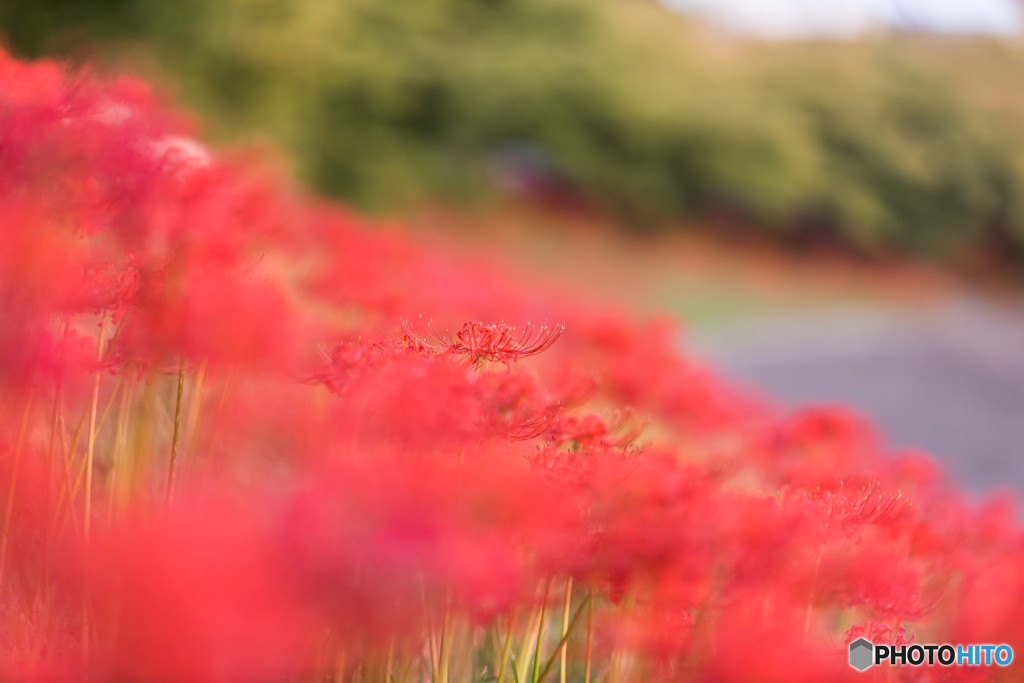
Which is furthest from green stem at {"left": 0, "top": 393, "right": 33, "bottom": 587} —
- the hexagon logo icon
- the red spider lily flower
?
the hexagon logo icon

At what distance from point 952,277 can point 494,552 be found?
6.21 metres

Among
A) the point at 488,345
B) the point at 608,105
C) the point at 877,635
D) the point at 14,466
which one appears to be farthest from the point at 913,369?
the point at 14,466

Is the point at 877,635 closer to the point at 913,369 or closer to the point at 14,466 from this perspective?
the point at 14,466

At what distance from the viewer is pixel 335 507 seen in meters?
0.33

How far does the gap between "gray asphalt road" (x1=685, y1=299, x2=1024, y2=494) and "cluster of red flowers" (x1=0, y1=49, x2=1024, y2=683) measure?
2.73 metres

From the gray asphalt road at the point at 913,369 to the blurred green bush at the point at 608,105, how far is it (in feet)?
1.96

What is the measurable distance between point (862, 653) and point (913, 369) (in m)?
4.60

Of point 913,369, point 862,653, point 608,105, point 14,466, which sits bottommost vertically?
point 862,653

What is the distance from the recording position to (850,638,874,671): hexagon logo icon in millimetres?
585

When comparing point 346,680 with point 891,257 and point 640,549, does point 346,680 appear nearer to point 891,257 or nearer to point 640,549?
point 640,549

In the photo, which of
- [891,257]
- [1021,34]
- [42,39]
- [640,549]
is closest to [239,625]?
[640,549]

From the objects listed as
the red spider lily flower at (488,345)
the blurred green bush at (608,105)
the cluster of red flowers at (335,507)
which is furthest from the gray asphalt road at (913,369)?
the red spider lily flower at (488,345)

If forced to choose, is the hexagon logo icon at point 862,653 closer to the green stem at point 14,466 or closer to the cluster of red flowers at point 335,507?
the cluster of red flowers at point 335,507

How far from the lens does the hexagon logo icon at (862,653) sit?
1.92ft
